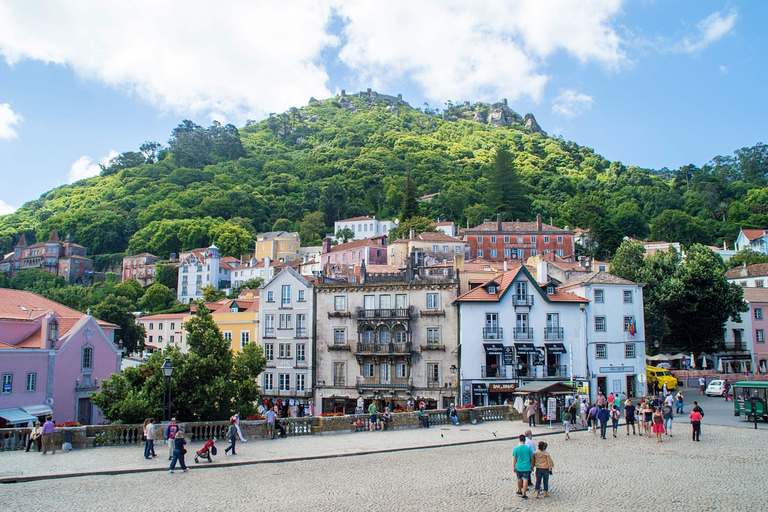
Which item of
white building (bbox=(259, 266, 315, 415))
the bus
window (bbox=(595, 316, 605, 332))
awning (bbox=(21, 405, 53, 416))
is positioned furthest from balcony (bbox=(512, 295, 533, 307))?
awning (bbox=(21, 405, 53, 416))

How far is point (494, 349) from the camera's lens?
4056cm

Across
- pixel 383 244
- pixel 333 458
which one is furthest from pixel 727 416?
pixel 383 244

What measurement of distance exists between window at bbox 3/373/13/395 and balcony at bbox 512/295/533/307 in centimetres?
2923

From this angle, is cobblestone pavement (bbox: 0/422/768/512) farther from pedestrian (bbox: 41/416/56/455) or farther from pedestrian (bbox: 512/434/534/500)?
pedestrian (bbox: 41/416/56/455)

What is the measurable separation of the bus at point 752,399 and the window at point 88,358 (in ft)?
113

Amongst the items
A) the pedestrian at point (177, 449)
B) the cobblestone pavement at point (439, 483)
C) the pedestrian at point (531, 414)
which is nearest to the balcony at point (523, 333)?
the pedestrian at point (531, 414)

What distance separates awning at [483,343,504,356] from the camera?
4047 cm

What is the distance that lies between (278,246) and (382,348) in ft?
278

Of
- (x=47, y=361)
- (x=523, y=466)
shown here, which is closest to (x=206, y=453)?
(x=523, y=466)

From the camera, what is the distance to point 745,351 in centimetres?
5847

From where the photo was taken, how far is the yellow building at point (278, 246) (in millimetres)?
124250

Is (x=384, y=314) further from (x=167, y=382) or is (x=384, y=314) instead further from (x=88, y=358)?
(x=167, y=382)

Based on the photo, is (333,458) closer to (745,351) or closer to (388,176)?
(745,351)

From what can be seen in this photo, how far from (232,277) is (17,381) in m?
86.1
